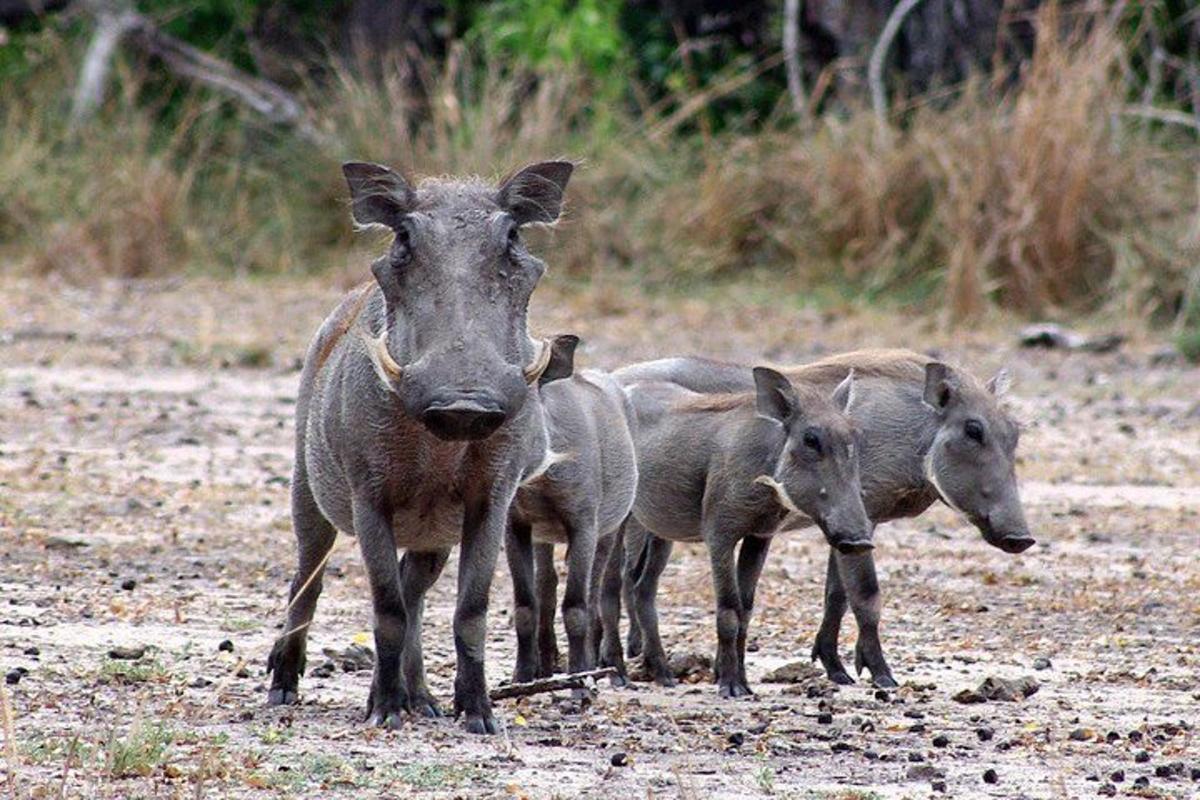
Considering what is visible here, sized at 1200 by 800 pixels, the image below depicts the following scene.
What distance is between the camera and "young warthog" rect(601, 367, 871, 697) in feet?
19.8

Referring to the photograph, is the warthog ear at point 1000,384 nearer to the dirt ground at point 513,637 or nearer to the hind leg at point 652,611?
the dirt ground at point 513,637

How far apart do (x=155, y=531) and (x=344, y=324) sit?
2444 millimetres

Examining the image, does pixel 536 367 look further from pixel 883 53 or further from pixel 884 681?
pixel 883 53

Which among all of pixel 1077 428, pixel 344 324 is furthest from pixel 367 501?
pixel 1077 428

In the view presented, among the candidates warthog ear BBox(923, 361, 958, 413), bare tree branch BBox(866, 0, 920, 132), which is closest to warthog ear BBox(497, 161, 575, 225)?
warthog ear BBox(923, 361, 958, 413)

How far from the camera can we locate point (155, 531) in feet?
25.4

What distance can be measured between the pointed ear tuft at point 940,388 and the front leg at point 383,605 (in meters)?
2.07

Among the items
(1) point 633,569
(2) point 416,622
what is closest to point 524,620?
(2) point 416,622

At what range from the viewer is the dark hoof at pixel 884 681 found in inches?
238

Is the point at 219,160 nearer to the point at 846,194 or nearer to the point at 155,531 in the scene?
the point at 846,194

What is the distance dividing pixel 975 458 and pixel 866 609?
2.12 feet

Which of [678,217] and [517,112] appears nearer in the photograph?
[678,217]

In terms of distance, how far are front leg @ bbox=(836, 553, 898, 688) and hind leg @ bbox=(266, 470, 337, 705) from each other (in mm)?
1422

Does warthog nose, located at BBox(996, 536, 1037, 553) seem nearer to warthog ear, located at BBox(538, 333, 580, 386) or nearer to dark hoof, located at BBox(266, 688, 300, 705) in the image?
warthog ear, located at BBox(538, 333, 580, 386)
